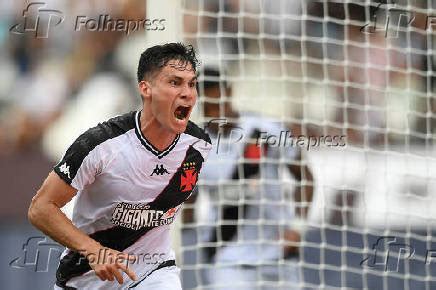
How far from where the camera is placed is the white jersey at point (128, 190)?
396 centimetres

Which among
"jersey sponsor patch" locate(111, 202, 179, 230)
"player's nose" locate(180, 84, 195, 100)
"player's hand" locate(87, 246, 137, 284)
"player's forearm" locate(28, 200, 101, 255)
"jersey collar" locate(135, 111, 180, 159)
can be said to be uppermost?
"player's nose" locate(180, 84, 195, 100)

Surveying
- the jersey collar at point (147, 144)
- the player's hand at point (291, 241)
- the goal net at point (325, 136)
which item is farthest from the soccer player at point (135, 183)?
the player's hand at point (291, 241)

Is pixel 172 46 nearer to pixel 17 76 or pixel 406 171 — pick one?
pixel 406 171

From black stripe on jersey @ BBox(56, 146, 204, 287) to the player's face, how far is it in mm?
287

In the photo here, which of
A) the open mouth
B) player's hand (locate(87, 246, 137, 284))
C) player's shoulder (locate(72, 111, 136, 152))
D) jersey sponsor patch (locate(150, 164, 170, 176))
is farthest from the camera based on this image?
jersey sponsor patch (locate(150, 164, 170, 176))

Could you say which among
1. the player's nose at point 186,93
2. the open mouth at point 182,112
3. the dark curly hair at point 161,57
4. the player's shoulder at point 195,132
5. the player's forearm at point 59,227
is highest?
the dark curly hair at point 161,57

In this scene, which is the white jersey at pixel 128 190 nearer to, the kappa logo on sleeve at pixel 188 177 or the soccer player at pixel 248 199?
the kappa logo on sleeve at pixel 188 177

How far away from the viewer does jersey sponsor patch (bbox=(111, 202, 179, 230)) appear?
4051 millimetres

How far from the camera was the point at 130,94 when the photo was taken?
739cm

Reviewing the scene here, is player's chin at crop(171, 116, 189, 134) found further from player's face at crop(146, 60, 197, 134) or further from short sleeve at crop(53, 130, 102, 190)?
short sleeve at crop(53, 130, 102, 190)

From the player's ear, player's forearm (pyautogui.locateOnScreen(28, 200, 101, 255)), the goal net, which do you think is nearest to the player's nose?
the player's ear

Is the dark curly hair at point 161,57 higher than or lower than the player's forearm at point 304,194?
higher

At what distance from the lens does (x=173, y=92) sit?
3.94m

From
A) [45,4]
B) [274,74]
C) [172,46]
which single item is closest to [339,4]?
[274,74]
